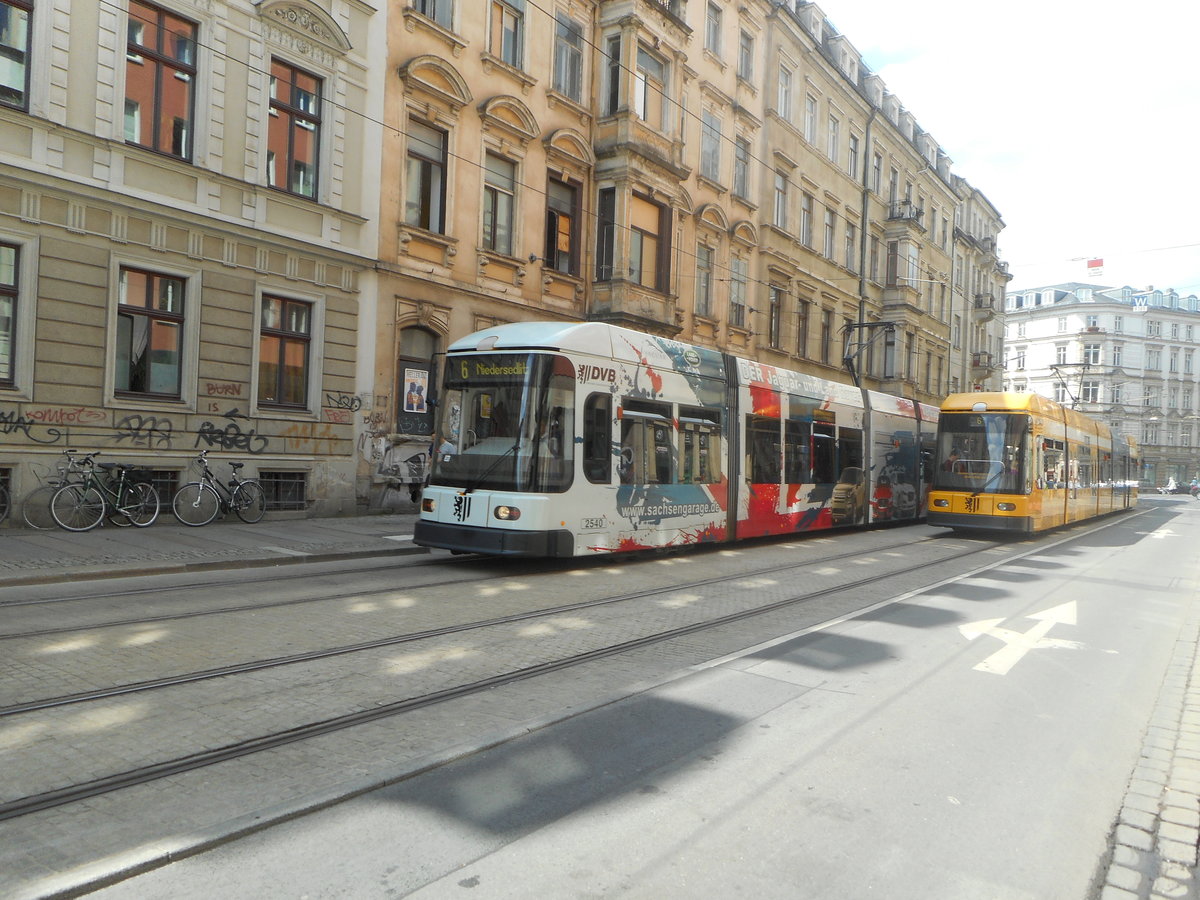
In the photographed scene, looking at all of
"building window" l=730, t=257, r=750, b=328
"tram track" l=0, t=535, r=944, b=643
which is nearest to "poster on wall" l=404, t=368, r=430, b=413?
"tram track" l=0, t=535, r=944, b=643

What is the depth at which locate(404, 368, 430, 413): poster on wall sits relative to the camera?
17.8m

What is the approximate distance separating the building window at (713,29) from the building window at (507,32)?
26.8 feet

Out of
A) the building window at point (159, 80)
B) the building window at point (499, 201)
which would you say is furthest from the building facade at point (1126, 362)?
the building window at point (159, 80)

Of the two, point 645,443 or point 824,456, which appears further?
point 824,456

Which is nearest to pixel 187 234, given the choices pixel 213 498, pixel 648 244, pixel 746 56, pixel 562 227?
pixel 213 498

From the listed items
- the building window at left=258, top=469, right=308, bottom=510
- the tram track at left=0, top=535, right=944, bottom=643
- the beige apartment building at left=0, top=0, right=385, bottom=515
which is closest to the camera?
the tram track at left=0, top=535, right=944, bottom=643

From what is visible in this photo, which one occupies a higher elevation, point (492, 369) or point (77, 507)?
point (492, 369)

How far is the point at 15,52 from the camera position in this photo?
12258 mm

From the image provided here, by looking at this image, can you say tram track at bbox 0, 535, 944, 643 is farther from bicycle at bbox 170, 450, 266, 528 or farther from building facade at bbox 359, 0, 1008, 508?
bicycle at bbox 170, 450, 266, 528

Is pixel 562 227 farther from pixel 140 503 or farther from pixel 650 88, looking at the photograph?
pixel 140 503

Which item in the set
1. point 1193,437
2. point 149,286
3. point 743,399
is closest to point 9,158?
point 149,286

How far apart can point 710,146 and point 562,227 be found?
7.56m

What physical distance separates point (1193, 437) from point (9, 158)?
95743 millimetres

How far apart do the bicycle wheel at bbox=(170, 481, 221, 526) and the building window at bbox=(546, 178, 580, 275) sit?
10.1 meters
